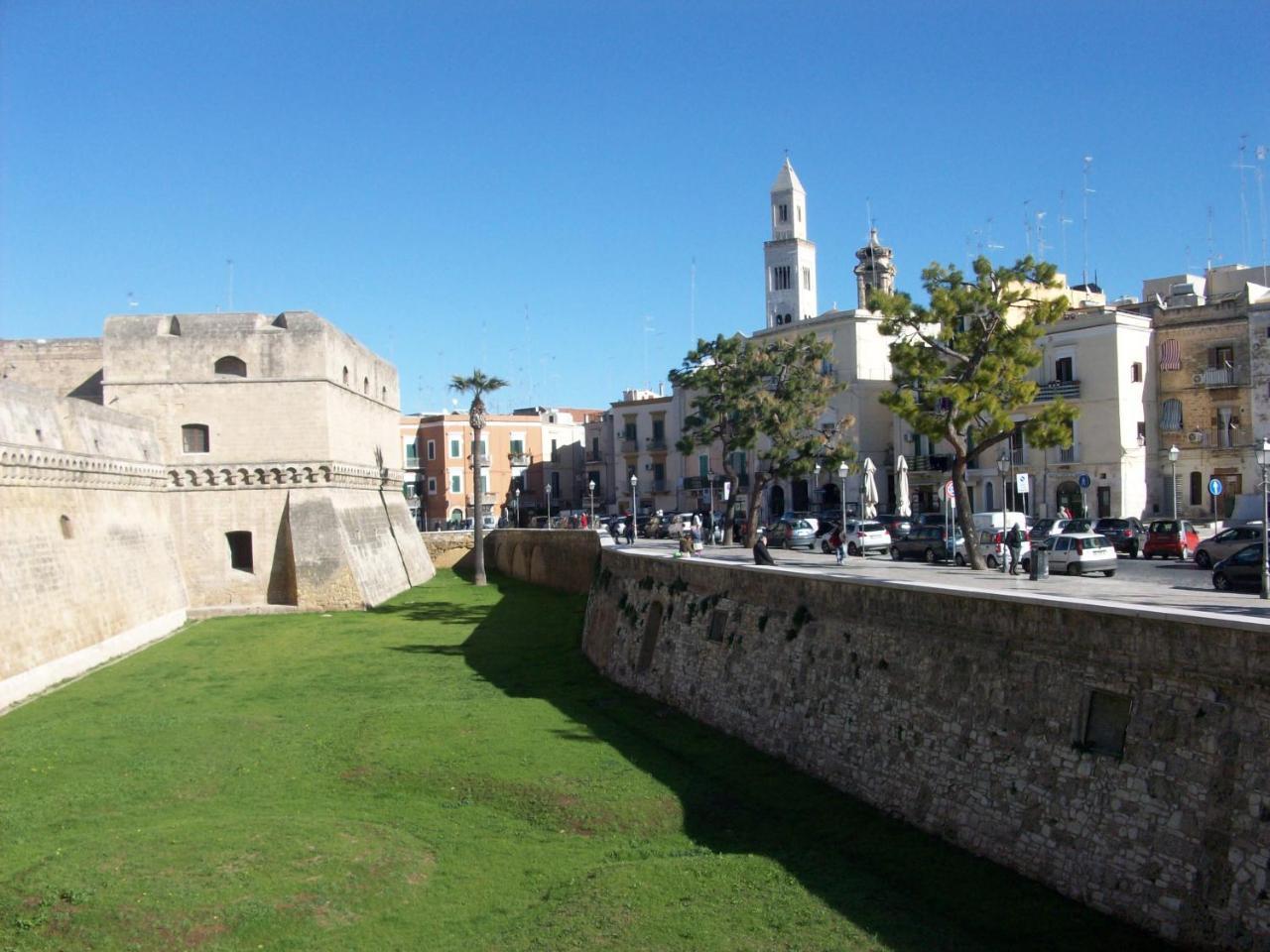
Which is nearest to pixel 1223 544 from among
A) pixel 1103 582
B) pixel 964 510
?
pixel 964 510

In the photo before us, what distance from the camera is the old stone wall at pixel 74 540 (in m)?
23.5

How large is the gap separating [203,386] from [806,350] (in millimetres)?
21454

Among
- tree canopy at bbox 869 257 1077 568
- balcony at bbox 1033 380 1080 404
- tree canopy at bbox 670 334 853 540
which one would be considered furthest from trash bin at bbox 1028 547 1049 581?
balcony at bbox 1033 380 1080 404

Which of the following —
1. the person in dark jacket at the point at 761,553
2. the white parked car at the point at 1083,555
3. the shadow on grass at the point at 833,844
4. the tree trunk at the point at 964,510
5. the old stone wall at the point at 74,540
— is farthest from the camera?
the white parked car at the point at 1083,555

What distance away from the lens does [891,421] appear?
5466 cm

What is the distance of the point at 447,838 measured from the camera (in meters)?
14.6

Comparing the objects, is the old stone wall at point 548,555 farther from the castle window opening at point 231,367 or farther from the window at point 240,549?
the castle window opening at point 231,367

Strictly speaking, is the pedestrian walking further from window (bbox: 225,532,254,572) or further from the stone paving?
window (bbox: 225,532,254,572)

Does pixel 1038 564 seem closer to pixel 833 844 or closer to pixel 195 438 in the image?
pixel 833 844

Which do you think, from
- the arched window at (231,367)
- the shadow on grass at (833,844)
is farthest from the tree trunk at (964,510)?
the arched window at (231,367)

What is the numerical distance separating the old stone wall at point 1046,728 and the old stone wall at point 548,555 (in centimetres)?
1841

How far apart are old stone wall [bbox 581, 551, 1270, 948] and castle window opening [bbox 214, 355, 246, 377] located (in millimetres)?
23778

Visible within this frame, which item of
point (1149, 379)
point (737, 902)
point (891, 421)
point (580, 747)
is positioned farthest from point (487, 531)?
point (737, 902)

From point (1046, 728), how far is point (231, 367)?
103ft
